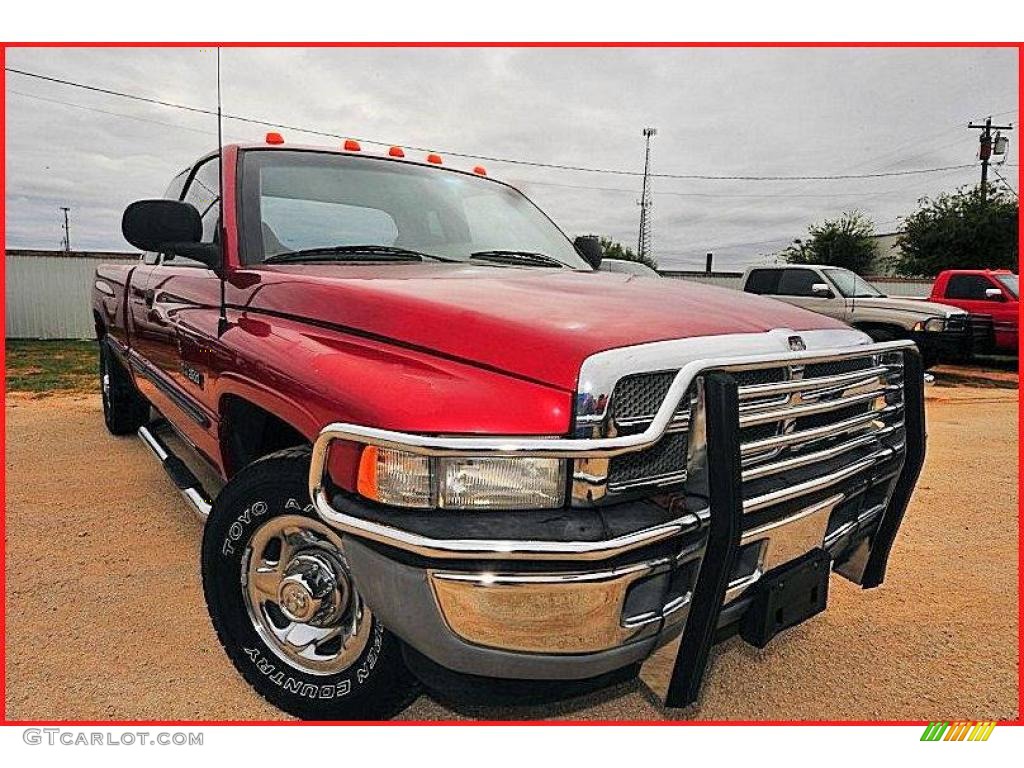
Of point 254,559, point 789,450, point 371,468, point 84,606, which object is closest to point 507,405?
point 371,468

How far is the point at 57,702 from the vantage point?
7.80 ft

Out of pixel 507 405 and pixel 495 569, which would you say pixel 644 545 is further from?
pixel 507 405

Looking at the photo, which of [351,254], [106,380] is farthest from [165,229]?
[106,380]

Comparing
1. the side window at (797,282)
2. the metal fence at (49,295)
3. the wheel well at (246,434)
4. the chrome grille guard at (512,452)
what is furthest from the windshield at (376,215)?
the metal fence at (49,295)

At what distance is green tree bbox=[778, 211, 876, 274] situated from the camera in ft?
85.6

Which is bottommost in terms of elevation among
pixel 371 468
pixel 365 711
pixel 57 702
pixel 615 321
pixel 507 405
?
pixel 57 702

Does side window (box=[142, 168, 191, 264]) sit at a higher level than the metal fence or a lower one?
higher

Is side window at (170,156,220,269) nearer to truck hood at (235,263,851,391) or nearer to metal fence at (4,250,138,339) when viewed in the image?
truck hood at (235,263,851,391)

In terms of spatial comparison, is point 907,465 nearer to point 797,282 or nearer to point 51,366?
point 797,282

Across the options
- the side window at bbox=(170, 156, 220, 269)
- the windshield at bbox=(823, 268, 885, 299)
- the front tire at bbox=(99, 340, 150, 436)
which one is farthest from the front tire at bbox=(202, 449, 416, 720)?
the windshield at bbox=(823, 268, 885, 299)

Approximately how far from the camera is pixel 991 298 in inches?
494

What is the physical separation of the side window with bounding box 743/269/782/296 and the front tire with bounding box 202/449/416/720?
10.5 m

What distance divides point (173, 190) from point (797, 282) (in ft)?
30.4

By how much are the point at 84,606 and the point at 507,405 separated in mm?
2280
